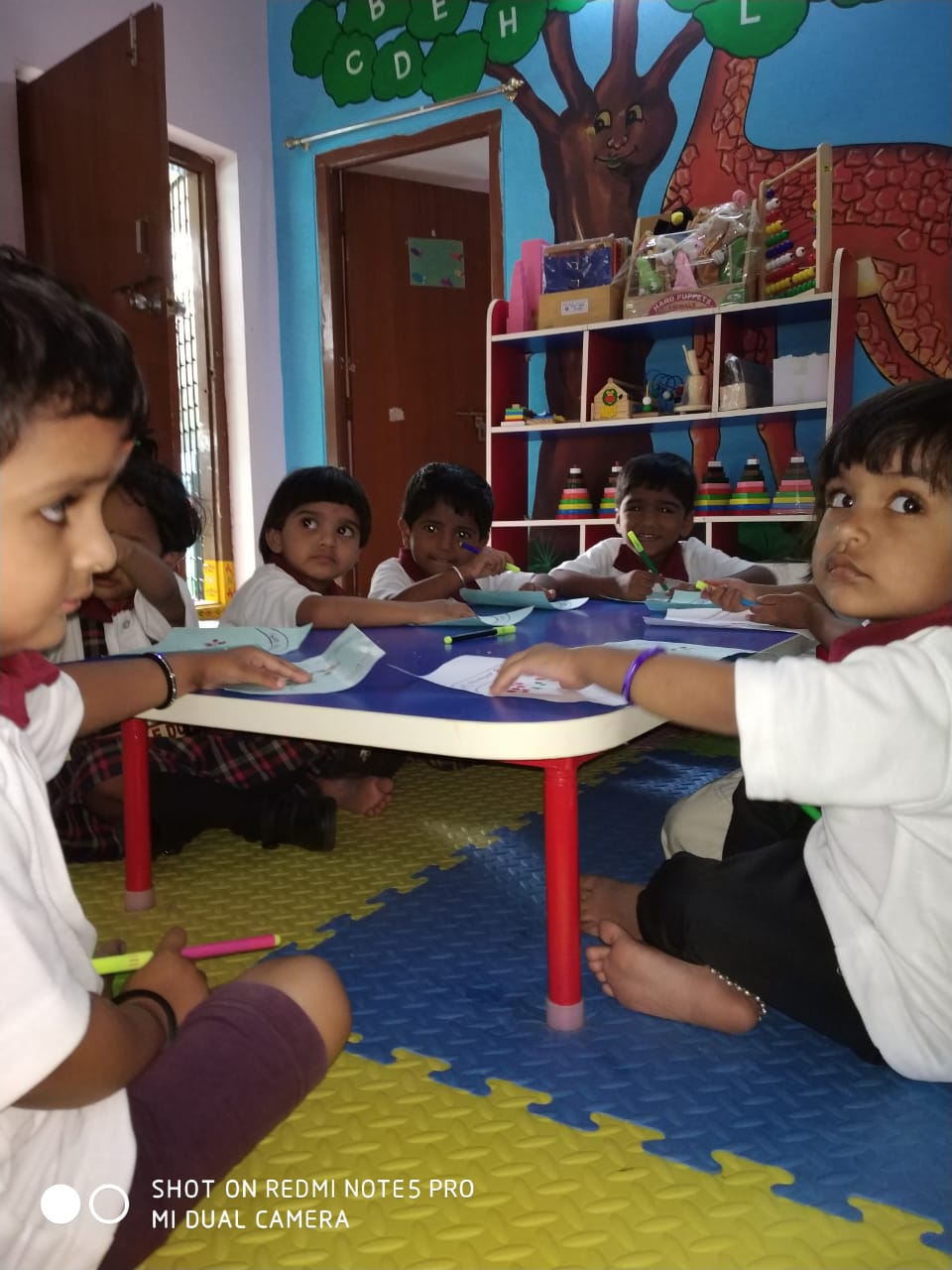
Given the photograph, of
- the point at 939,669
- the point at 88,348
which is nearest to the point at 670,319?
the point at 939,669

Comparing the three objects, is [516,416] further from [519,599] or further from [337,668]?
[337,668]

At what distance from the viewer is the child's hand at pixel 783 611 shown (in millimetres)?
1283

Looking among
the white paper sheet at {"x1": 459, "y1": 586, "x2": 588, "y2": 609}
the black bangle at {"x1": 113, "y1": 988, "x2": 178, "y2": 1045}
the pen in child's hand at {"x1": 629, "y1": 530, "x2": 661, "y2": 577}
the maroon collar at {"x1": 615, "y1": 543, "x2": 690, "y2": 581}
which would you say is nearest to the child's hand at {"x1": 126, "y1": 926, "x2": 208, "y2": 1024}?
the black bangle at {"x1": 113, "y1": 988, "x2": 178, "y2": 1045}

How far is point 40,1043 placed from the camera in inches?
16.8

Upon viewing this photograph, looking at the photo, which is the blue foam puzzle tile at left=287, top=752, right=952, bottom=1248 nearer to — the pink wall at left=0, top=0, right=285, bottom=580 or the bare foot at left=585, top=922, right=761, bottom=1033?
the bare foot at left=585, top=922, right=761, bottom=1033

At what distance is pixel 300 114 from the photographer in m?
3.79

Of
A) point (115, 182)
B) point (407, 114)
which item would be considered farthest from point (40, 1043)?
point (407, 114)

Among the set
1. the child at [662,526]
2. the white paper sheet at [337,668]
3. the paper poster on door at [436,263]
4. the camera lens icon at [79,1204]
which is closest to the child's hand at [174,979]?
the camera lens icon at [79,1204]

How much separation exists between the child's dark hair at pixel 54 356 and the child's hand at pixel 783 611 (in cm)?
98

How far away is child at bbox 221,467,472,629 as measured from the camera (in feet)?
5.04

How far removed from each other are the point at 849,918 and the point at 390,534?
3477 mm

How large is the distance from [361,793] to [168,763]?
0.30 meters

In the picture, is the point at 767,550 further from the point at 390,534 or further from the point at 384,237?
the point at 384,237

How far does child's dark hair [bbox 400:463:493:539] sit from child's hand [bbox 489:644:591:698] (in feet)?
3.77
